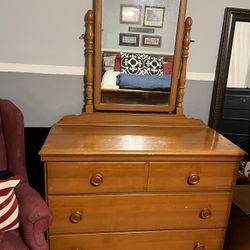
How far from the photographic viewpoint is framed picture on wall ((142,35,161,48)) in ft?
5.30

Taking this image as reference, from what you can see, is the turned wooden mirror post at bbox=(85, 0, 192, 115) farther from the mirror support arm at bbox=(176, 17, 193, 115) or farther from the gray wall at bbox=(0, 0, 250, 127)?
the gray wall at bbox=(0, 0, 250, 127)

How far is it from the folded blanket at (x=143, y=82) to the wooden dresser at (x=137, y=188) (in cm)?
30

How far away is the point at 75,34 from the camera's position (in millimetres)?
1623

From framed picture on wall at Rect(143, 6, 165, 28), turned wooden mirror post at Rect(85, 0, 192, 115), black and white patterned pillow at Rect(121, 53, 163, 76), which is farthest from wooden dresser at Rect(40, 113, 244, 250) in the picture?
framed picture on wall at Rect(143, 6, 165, 28)

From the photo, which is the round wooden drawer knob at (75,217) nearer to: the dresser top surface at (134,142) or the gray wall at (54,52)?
the dresser top surface at (134,142)

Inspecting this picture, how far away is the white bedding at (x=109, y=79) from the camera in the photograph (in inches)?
64.0

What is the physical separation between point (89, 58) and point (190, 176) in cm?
88

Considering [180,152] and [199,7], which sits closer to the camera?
[180,152]

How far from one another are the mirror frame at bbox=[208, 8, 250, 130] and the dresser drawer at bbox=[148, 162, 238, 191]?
21.4 inches

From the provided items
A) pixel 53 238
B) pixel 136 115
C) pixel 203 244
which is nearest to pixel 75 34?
pixel 136 115

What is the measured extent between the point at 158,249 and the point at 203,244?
0.86 ft

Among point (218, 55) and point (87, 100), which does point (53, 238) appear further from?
point (218, 55)

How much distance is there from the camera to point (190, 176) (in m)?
1.37

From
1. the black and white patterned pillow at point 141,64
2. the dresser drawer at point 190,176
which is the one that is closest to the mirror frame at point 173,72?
the black and white patterned pillow at point 141,64
